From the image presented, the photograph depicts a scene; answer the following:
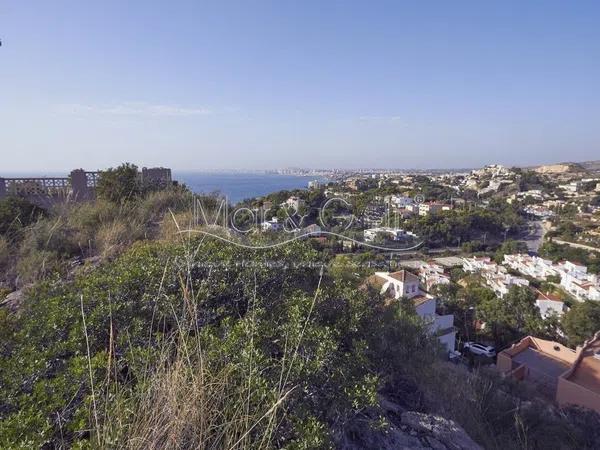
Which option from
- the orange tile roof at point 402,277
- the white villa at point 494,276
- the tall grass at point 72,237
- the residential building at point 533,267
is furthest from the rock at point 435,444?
the residential building at point 533,267

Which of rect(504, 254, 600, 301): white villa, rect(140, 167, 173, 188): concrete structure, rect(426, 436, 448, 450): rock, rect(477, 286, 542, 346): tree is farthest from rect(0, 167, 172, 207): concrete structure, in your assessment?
rect(504, 254, 600, 301): white villa

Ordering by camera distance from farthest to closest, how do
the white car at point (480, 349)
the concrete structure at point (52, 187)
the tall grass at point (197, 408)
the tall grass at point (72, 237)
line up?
1. the white car at point (480, 349)
2. the concrete structure at point (52, 187)
3. the tall grass at point (72, 237)
4. the tall grass at point (197, 408)

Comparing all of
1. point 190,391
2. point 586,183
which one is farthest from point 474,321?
point 586,183

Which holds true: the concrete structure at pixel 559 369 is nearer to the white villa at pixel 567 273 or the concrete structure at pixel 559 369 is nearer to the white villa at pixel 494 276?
the white villa at pixel 494 276

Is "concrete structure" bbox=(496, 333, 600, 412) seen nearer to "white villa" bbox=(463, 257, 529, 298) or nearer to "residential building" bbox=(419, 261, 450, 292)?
"residential building" bbox=(419, 261, 450, 292)

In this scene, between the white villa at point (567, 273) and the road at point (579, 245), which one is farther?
the road at point (579, 245)

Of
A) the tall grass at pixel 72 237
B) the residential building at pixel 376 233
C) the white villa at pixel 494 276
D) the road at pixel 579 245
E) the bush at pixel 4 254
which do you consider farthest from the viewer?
the road at pixel 579 245

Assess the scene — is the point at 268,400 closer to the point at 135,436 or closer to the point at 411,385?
the point at 135,436

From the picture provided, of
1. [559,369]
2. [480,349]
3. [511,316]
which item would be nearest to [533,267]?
[511,316]
